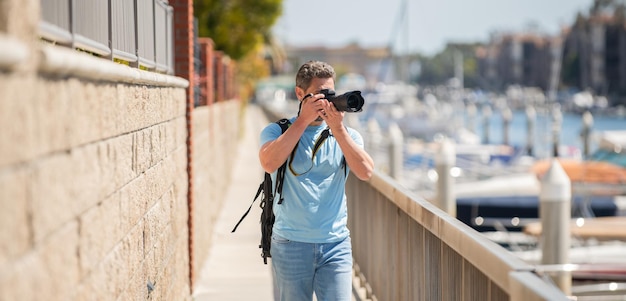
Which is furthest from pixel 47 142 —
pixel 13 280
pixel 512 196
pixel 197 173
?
pixel 512 196

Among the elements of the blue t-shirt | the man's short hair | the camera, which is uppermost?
the man's short hair

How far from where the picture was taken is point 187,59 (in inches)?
413

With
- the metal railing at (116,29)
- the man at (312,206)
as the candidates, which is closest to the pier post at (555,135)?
the metal railing at (116,29)

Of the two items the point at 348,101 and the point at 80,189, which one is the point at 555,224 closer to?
the point at 348,101

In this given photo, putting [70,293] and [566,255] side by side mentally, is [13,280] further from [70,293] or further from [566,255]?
[566,255]

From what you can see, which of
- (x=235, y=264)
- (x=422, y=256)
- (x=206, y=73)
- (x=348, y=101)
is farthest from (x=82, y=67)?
(x=206, y=73)

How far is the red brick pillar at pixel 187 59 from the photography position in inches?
392

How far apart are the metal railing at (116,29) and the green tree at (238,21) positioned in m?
23.7

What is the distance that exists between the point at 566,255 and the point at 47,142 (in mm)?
11086

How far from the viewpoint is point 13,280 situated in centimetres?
282

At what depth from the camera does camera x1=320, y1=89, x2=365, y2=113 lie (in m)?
5.13

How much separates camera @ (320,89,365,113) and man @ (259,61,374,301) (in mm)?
203

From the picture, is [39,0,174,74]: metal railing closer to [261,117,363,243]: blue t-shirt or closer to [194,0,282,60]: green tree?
[261,117,363,243]: blue t-shirt

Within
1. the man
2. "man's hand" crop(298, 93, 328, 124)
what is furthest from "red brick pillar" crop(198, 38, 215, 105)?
"man's hand" crop(298, 93, 328, 124)
